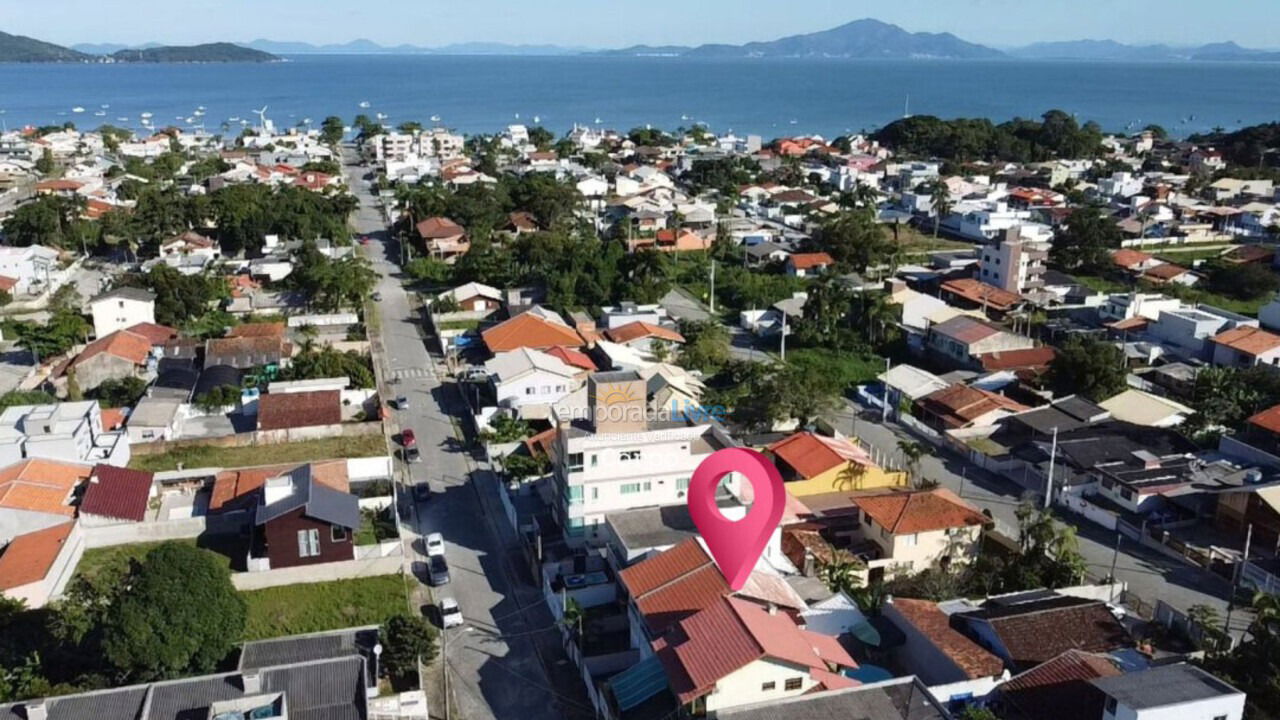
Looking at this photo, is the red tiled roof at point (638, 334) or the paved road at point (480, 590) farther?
the red tiled roof at point (638, 334)

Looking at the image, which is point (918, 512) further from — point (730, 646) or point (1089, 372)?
point (1089, 372)

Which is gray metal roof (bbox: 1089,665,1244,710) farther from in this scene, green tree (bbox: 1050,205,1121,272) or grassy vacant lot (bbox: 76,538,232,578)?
green tree (bbox: 1050,205,1121,272)

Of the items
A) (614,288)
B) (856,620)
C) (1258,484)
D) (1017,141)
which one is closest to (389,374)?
(614,288)

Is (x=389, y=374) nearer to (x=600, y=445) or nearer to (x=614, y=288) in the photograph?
(x=614, y=288)

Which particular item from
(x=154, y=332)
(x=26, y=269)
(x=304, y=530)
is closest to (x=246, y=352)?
(x=154, y=332)

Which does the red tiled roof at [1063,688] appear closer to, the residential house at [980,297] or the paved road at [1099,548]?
the paved road at [1099,548]

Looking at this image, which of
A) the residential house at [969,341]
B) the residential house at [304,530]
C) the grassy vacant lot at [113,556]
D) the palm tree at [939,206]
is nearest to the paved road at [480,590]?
the residential house at [304,530]

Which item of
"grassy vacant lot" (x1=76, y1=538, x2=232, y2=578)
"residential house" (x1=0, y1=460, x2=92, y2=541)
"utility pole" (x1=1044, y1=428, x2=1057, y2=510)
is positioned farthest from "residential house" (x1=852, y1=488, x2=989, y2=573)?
"residential house" (x1=0, y1=460, x2=92, y2=541)
